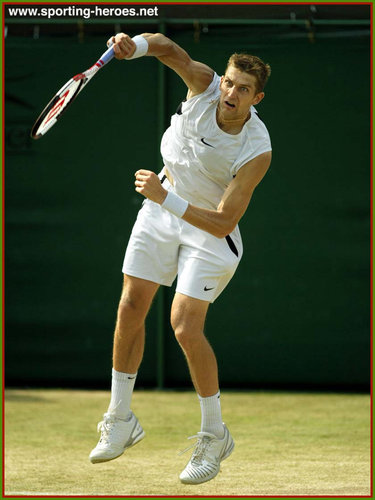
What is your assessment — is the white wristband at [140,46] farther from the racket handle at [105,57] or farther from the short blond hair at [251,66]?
the short blond hair at [251,66]

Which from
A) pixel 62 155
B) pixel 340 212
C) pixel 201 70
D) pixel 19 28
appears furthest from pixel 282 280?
pixel 201 70

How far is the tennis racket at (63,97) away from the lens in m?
4.56

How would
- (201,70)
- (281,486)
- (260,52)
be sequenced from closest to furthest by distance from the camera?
(201,70), (281,486), (260,52)

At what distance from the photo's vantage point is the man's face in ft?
15.4

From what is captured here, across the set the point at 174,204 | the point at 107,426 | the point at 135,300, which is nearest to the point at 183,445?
the point at 107,426

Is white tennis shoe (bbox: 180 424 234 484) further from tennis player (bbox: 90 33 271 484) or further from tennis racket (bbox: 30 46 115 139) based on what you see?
tennis racket (bbox: 30 46 115 139)

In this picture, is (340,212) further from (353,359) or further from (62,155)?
(62,155)

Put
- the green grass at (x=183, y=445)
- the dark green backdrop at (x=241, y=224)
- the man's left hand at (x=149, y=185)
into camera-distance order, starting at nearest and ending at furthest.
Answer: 1. the man's left hand at (x=149, y=185)
2. the green grass at (x=183, y=445)
3. the dark green backdrop at (x=241, y=224)

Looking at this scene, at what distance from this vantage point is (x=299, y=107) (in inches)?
323

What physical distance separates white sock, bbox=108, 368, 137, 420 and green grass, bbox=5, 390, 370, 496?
423 mm

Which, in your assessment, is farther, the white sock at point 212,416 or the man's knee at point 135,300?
the man's knee at point 135,300

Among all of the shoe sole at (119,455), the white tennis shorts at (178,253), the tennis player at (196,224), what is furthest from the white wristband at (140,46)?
the shoe sole at (119,455)

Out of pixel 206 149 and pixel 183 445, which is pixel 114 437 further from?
pixel 206 149

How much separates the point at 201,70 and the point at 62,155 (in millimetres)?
3647
